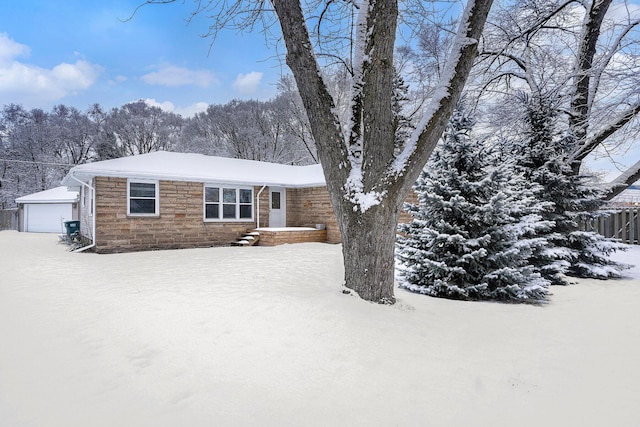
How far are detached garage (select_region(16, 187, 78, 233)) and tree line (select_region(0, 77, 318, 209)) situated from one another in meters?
5.35

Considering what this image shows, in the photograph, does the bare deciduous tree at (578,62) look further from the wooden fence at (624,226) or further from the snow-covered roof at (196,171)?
the snow-covered roof at (196,171)

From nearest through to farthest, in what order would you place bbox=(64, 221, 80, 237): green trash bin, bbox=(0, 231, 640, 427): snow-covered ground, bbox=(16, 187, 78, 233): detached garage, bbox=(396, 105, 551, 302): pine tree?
1. bbox=(0, 231, 640, 427): snow-covered ground
2. bbox=(396, 105, 551, 302): pine tree
3. bbox=(64, 221, 80, 237): green trash bin
4. bbox=(16, 187, 78, 233): detached garage

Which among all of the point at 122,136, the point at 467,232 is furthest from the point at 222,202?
the point at 122,136

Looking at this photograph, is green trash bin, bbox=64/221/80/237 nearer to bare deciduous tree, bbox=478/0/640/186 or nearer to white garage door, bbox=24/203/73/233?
white garage door, bbox=24/203/73/233

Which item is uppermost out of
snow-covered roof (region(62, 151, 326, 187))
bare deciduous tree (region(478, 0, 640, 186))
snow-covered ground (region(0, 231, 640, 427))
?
bare deciduous tree (region(478, 0, 640, 186))

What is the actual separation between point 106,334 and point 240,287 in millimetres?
2108

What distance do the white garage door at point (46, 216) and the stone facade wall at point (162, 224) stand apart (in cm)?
1441

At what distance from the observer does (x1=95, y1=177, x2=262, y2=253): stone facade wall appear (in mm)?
10633

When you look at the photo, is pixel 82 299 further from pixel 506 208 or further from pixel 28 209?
pixel 28 209

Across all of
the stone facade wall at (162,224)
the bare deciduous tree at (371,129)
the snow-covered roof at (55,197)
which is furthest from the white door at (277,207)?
the snow-covered roof at (55,197)

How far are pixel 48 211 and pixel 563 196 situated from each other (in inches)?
1090

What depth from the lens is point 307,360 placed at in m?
2.82

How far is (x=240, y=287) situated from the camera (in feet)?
17.5

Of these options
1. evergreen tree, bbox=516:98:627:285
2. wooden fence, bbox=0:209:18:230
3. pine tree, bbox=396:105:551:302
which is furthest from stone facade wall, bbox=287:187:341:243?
wooden fence, bbox=0:209:18:230
